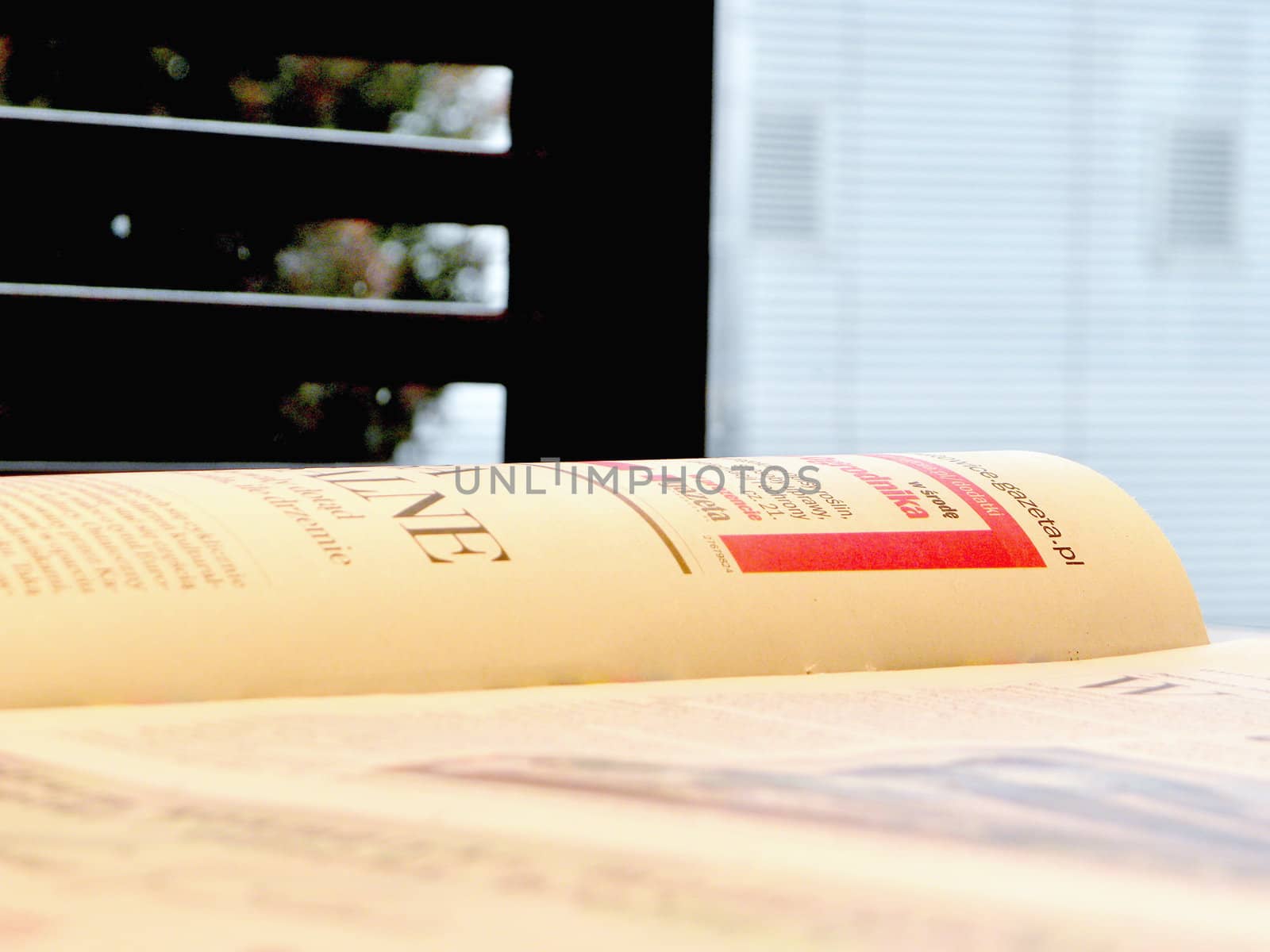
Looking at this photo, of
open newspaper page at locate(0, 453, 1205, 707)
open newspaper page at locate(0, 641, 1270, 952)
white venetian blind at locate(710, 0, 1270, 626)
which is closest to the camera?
open newspaper page at locate(0, 641, 1270, 952)

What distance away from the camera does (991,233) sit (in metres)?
1.99

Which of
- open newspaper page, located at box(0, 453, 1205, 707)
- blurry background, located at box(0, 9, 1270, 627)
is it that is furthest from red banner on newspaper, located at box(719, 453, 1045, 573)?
blurry background, located at box(0, 9, 1270, 627)

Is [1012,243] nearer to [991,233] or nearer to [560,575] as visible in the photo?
[991,233]

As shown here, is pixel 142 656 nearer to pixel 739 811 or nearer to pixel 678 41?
pixel 739 811

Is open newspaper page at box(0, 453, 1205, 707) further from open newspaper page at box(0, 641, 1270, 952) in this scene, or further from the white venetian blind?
the white venetian blind

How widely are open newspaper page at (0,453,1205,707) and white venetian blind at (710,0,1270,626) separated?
4.80 ft

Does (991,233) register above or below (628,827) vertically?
above

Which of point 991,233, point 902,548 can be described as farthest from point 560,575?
point 991,233

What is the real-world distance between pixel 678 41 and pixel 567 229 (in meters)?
0.15

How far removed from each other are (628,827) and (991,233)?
192 cm

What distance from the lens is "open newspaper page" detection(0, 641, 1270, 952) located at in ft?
0.55

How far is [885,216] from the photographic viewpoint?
198cm

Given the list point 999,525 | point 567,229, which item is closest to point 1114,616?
point 999,525

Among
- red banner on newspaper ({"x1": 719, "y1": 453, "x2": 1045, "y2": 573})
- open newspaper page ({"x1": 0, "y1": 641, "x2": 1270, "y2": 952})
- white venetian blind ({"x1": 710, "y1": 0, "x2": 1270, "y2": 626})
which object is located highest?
white venetian blind ({"x1": 710, "y1": 0, "x2": 1270, "y2": 626})
